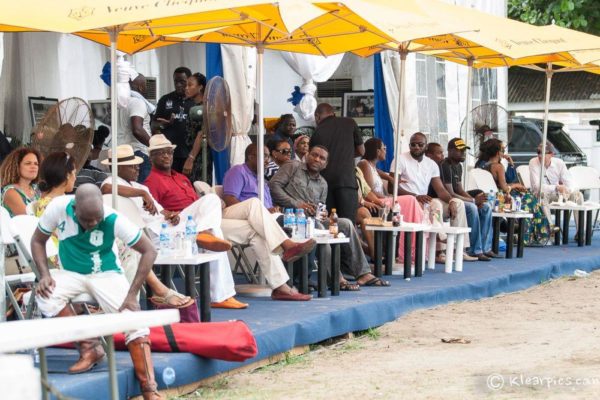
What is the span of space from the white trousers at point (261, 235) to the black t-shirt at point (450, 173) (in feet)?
13.2

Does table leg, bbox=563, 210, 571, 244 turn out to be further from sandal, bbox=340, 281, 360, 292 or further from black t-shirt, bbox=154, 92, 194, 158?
sandal, bbox=340, 281, 360, 292

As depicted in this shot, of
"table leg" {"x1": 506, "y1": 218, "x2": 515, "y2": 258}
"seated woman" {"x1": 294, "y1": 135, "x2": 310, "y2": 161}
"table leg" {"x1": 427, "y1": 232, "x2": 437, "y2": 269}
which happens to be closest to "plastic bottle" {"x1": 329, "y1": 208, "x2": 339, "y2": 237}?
"seated woman" {"x1": 294, "y1": 135, "x2": 310, "y2": 161}

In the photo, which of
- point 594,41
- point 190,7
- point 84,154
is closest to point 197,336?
point 190,7

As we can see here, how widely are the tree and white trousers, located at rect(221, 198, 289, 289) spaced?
18.4 metres

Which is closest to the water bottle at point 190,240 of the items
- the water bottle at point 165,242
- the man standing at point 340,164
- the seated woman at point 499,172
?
the water bottle at point 165,242

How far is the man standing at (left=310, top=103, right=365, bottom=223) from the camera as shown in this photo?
1054 centimetres

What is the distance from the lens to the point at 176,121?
11.1m

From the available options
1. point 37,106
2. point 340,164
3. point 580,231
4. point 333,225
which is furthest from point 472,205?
point 37,106

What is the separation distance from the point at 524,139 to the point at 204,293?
1373 centimetres

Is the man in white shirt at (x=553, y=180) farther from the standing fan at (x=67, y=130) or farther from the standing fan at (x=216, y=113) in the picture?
the standing fan at (x=67, y=130)

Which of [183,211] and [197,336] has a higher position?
[183,211]

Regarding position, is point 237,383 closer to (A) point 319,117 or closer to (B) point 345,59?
(A) point 319,117

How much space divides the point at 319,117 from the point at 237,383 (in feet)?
15.2

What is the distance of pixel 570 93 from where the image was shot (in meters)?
32.8
